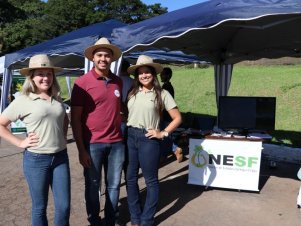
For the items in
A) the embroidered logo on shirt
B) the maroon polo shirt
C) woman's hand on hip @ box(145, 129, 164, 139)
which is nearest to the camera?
the maroon polo shirt

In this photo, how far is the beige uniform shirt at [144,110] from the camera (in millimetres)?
3910

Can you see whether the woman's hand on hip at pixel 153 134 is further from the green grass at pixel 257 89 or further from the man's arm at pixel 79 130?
the green grass at pixel 257 89

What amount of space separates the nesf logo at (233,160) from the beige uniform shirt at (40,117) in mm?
2911

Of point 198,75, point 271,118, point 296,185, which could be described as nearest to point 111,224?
point 296,185

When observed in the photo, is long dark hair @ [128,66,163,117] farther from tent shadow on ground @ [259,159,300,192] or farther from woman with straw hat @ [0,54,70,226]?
tent shadow on ground @ [259,159,300,192]

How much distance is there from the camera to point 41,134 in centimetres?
314

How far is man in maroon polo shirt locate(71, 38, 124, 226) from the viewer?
3.59 metres

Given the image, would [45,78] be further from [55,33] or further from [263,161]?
[55,33]

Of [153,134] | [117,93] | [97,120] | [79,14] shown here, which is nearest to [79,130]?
[97,120]

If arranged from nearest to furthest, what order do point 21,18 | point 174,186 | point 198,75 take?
point 174,186
point 198,75
point 21,18

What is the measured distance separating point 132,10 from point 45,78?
183 ft

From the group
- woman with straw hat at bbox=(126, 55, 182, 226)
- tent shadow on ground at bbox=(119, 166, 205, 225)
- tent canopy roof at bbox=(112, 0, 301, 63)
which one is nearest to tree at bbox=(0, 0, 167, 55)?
tent canopy roof at bbox=(112, 0, 301, 63)

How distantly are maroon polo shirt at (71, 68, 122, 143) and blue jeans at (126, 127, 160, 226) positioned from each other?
0.98 ft

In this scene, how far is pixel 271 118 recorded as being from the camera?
22.1 ft
